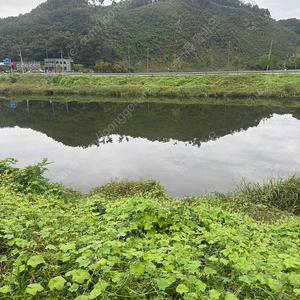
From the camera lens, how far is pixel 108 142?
12.2m

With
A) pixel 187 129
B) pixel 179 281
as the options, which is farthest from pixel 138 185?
pixel 187 129

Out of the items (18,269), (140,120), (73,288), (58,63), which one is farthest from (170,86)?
(58,63)

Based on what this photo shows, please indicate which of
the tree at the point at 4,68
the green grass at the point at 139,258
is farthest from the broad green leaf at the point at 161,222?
the tree at the point at 4,68

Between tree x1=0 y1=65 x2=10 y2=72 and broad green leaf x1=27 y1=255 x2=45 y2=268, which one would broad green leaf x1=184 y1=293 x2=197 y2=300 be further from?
tree x1=0 y1=65 x2=10 y2=72

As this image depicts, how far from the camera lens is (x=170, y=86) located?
31344 mm

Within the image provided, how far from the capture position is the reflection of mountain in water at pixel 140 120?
1373cm

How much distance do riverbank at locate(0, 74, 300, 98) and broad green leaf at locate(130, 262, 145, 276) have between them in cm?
2586

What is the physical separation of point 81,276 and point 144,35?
7409 cm

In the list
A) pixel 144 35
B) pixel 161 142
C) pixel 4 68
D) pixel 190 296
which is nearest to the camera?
pixel 190 296

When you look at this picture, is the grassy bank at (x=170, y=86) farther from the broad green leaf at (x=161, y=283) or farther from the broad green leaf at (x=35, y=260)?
the broad green leaf at (x=35, y=260)

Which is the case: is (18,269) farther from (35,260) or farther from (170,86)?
(170,86)

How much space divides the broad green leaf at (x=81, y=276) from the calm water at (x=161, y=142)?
4.86 meters

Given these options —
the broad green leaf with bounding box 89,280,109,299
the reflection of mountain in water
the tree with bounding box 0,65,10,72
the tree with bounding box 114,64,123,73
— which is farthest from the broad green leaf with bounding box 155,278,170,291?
the tree with bounding box 0,65,10,72

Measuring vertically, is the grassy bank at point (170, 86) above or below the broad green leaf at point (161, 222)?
above
